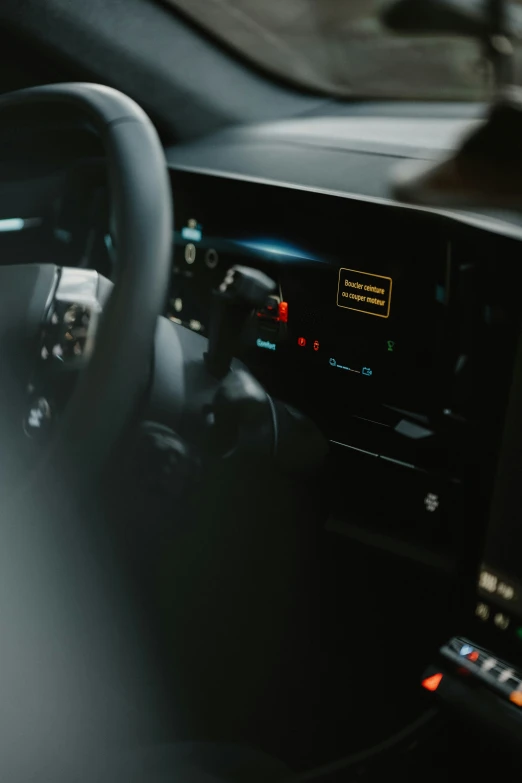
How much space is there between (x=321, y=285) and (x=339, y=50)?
0.99m

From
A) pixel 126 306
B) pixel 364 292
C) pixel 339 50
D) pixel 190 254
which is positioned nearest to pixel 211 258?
pixel 190 254

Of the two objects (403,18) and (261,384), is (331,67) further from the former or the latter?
(403,18)

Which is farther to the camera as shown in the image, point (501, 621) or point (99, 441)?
point (501, 621)

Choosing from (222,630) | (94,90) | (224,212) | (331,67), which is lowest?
(222,630)

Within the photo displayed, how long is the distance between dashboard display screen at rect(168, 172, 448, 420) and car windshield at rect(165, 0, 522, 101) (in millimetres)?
353

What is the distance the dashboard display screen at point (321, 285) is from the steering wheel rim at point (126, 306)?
328 millimetres

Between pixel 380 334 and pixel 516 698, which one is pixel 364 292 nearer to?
pixel 380 334

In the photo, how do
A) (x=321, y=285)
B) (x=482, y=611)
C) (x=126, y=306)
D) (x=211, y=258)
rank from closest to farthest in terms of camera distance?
(x=126, y=306)
(x=482, y=611)
(x=321, y=285)
(x=211, y=258)

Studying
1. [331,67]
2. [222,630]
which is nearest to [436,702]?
[222,630]

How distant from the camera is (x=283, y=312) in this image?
53.1 inches

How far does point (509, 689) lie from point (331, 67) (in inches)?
48.3

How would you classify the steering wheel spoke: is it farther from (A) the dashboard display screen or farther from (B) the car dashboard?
(A) the dashboard display screen

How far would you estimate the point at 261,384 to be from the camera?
1375 mm

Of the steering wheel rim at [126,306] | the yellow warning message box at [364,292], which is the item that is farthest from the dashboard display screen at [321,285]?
the steering wheel rim at [126,306]
